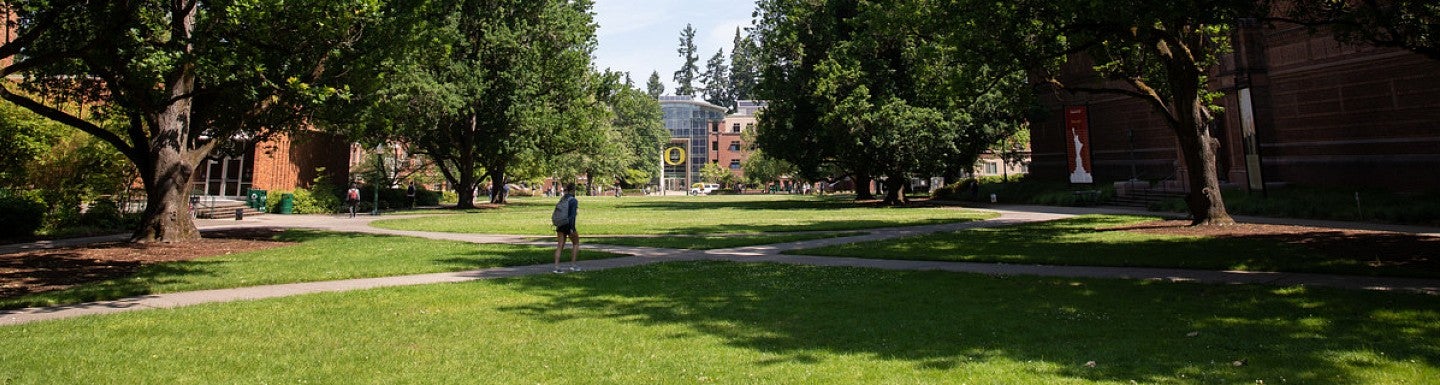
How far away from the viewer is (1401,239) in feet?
45.2

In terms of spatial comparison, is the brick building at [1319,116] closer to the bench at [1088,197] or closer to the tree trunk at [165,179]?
the bench at [1088,197]

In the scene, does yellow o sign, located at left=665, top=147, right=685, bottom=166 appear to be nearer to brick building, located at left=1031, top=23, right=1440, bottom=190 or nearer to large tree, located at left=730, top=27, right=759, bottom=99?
large tree, located at left=730, top=27, right=759, bottom=99

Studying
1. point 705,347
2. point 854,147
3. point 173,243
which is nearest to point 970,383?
point 705,347

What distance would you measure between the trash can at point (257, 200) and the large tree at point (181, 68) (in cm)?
1569

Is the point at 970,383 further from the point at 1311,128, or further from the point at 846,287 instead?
the point at 1311,128

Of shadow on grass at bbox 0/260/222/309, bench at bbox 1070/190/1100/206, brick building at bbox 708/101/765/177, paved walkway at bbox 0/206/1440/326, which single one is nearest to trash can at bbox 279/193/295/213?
paved walkway at bbox 0/206/1440/326

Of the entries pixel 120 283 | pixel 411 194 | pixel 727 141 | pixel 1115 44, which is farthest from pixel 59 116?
pixel 727 141

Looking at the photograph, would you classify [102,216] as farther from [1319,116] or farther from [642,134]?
[642,134]

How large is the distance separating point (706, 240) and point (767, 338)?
11.4m

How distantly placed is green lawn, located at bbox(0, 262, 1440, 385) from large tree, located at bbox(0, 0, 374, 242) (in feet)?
24.1

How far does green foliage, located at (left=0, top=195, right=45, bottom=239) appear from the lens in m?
17.9

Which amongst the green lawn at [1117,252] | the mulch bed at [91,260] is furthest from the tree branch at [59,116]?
the green lawn at [1117,252]

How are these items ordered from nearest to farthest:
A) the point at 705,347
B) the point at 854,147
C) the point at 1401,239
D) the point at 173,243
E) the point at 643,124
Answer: the point at 705,347 → the point at 1401,239 → the point at 173,243 → the point at 854,147 → the point at 643,124

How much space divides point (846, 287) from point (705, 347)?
13.1 feet
